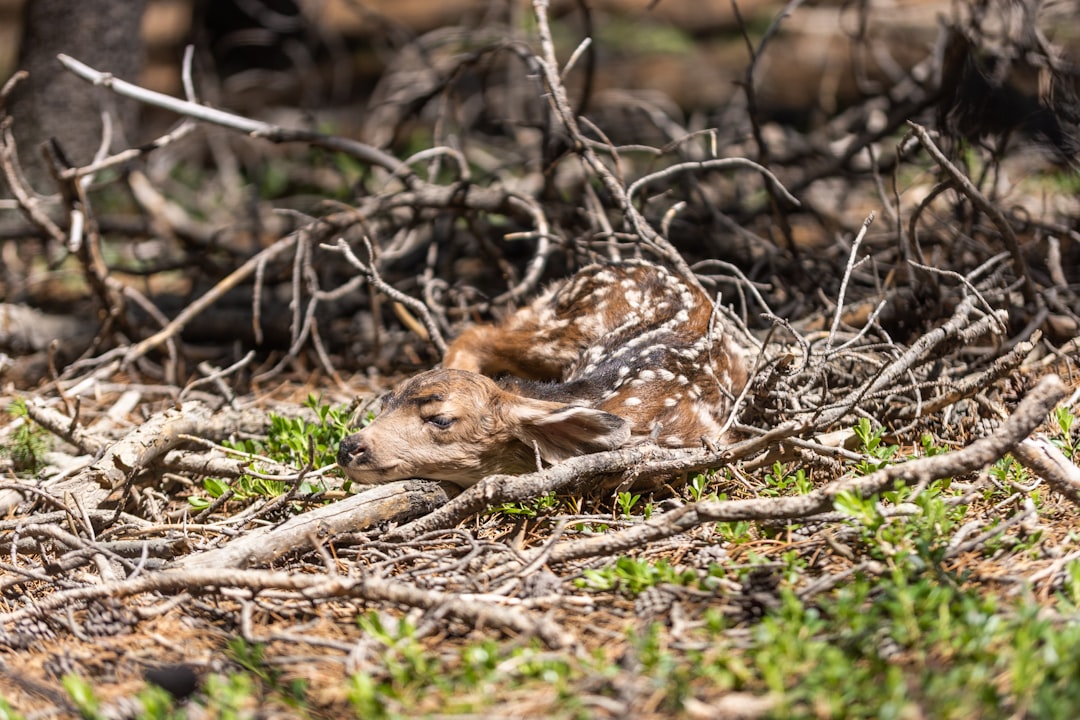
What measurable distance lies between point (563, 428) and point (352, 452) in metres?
0.81

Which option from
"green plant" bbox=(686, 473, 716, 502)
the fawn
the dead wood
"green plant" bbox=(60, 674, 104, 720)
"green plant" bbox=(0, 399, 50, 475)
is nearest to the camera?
"green plant" bbox=(60, 674, 104, 720)

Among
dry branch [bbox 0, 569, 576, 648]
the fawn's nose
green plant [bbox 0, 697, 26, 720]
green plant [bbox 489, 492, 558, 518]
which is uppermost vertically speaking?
green plant [bbox 0, 697, 26, 720]

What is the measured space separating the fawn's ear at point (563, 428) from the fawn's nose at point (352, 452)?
589mm

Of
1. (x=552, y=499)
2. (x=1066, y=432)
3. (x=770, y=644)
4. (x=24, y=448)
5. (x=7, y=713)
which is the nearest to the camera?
(x=7, y=713)

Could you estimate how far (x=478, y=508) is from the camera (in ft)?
11.2

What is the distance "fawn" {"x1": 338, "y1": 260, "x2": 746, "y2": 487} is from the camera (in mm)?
3840

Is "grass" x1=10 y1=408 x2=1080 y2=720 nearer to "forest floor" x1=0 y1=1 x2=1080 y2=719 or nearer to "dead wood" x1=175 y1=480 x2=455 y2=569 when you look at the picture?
"forest floor" x1=0 y1=1 x2=1080 y2=719

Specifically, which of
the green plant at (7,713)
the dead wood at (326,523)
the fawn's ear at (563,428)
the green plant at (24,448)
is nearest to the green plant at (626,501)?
the fawn's ear at (563,428)

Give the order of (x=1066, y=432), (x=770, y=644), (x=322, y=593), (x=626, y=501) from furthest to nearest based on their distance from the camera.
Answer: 1. (x=1066, y=432)
2. (x=626, y=501)
3. (x=322, y=593)
4. (x=770, y=644)

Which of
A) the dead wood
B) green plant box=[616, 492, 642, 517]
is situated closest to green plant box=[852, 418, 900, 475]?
green plant box=[616, 492, 642, 517]

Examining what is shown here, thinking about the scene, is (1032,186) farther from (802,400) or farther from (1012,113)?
(802,400)

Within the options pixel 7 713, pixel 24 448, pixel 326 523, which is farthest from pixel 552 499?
pixel 24 448

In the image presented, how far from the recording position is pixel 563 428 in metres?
3.81

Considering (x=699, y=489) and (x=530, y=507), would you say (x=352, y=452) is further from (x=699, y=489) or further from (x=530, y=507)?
(x=699, y=489)
